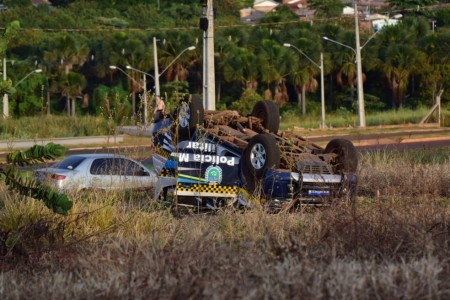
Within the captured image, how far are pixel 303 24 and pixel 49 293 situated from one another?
76.1 metres

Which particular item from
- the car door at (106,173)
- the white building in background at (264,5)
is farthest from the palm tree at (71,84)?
the white building in background at (264,5)

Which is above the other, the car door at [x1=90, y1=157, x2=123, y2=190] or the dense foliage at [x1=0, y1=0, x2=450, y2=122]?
the dense foliage at [x1=0, y1=0, x2=450, y2=122]

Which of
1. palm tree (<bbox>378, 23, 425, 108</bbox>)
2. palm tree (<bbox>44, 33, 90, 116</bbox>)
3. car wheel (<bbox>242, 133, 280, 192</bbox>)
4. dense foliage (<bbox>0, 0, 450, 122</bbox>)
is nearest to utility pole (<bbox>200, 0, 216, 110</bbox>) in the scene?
car wheel (<bbox>242, 133, 280, 192</bbox>)

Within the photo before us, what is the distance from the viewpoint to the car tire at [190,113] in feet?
51.1

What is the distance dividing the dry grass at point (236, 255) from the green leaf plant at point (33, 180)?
1.48 ft

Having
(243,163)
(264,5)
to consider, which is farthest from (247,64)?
(264,5)

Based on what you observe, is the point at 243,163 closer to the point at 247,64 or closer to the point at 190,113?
the point at 190,113

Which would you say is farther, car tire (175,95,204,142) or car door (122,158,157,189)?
car door (122,158,157,189)

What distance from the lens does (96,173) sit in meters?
19.4

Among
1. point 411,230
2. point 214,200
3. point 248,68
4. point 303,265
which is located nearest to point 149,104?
point 214,200

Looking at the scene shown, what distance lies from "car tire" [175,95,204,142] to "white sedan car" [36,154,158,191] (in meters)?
0.99

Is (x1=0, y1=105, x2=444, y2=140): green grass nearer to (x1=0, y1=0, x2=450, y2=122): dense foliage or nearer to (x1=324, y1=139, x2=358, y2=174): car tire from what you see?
(x1=0, y1=0, x2=450, y2=122): dense foliage

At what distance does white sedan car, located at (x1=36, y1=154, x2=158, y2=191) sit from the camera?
15516 mm

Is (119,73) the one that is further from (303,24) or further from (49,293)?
(49,293)
